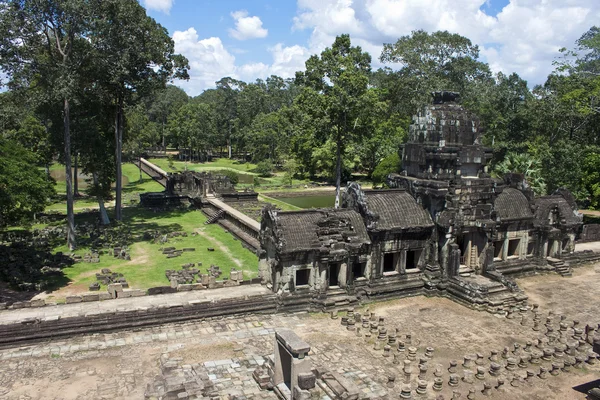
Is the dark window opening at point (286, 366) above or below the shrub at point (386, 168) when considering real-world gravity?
below

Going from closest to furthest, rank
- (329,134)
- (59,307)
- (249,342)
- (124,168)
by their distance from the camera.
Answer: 1. (249,342)
2. (59,307)
3. (329,134)
4. (124,168)

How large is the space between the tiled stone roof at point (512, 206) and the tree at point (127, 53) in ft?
89.8

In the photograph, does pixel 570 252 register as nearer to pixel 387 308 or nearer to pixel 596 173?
pixel 596 173

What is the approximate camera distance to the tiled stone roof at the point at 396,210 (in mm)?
25997

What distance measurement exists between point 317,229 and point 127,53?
70.5 feet

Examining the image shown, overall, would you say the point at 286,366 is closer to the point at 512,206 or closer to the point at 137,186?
the point at 512,206

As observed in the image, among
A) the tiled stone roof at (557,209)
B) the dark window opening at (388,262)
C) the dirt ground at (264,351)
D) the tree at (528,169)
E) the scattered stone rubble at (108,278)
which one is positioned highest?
the tree at (528,169)

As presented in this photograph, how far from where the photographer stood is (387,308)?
79.8 ft

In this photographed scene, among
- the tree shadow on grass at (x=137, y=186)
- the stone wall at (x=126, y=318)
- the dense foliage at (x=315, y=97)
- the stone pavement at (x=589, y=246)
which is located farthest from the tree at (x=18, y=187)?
the tree shadow on grass at (x=137, y=186)

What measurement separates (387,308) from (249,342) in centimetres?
776

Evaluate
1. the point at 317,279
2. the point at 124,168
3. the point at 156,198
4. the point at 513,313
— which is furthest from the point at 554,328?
the point at 124,168

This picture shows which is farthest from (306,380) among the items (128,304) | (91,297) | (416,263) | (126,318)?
(416,263)

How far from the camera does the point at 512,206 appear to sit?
97.6 ft

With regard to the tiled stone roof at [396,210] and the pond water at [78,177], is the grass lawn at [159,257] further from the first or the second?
the pond water at [78,177]
